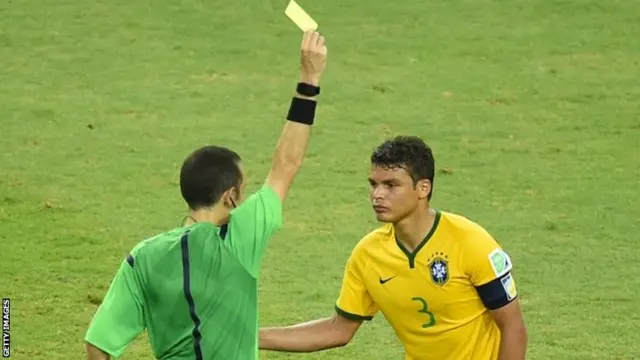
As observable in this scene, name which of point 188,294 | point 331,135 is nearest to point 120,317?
point 188,294

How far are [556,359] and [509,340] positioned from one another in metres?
2.71

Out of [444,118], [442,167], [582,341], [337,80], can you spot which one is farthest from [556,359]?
[337,80]

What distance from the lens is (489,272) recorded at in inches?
193

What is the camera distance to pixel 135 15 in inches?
587

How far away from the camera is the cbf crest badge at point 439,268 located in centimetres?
503

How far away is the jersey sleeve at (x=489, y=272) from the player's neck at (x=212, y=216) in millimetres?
1123

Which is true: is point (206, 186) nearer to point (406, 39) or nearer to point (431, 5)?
point (406, 39)

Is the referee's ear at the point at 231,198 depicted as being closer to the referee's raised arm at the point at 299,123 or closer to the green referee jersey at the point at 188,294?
the green referee jersey at the point at 188,294

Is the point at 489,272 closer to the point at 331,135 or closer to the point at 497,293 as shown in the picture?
the point at 497,293

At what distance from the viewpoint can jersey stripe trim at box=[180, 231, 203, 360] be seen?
4250 millimetres

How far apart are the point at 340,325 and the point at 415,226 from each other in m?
0.63

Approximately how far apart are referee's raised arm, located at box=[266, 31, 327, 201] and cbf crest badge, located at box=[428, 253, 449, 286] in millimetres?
796

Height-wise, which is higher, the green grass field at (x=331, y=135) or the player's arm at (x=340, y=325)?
the player's arm at (x=340, y=325)
